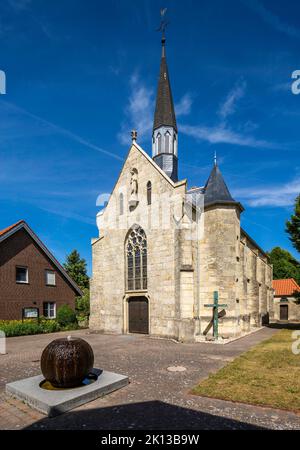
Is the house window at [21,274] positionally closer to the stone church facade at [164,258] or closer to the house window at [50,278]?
the house window at [50,278]

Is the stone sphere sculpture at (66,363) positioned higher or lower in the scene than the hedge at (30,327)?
higher

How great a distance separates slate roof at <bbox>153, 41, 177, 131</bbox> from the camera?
90.3 feet

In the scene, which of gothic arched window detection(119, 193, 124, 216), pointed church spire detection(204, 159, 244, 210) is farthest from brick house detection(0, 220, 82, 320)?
pointed church spire detection(204, 159, 244, 210)

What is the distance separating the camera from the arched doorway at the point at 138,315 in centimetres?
A: 1941

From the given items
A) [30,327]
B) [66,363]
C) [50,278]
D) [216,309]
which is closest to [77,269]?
[50,278]

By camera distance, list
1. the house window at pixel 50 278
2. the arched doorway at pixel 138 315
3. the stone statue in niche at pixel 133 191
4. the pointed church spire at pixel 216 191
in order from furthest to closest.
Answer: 1. the house window at pixel 50 278
2. the stone statue in niche at pixel 133 191
3. the pointed church spire at pixel 216 191
4. the arched doorway at pixel 138 315

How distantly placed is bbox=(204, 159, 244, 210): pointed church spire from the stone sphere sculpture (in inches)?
569

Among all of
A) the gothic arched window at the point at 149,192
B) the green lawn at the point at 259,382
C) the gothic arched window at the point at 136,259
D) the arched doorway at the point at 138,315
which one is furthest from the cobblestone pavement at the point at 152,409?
the gothic arched window at the point at 149,192

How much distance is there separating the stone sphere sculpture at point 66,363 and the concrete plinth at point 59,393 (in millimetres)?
224

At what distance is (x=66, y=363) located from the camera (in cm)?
672

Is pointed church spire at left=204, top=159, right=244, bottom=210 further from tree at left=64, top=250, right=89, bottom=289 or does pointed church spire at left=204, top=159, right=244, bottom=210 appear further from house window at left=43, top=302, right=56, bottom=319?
tree at left=64, top=250, right=89, bottom=289

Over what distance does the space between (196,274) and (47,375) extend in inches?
518

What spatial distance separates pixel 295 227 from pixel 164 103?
16368 mm

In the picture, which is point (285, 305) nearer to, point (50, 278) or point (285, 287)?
point (285, 287)
